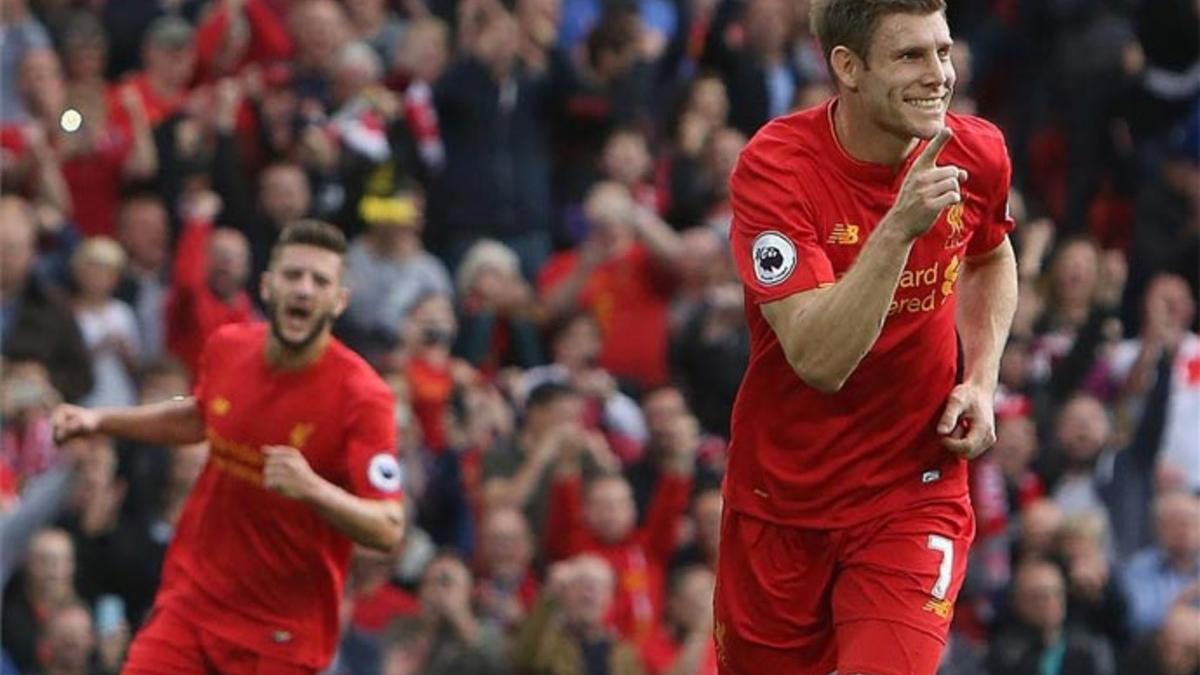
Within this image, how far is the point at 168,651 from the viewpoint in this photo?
9602 mm

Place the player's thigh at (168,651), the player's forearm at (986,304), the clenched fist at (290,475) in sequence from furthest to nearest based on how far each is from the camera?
1. the player's thigh at (168,651)
2. the clenched fist at (290,475)
3. the player's forearm at (986,304)

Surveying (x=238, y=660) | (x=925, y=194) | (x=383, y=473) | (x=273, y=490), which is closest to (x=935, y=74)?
(x=925, y=194)

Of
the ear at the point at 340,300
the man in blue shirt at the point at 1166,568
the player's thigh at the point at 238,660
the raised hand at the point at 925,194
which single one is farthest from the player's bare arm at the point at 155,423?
the man in blue shirt at the point at 1166,568

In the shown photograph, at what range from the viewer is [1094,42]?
1781 cm

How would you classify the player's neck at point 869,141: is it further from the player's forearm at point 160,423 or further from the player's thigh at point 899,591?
the player's forearm at point 160,423

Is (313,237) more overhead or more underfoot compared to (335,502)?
more overhead

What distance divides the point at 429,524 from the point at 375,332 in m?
1.16

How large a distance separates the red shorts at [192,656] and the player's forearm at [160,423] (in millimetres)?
679

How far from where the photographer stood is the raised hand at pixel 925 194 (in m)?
7.04

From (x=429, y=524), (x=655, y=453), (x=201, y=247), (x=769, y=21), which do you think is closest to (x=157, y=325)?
(x=201, y=247)

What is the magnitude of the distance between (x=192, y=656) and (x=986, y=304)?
3074mm

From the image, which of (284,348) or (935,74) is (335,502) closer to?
(284,348)

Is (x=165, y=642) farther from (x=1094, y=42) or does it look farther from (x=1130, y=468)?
(x=1094, y=42)

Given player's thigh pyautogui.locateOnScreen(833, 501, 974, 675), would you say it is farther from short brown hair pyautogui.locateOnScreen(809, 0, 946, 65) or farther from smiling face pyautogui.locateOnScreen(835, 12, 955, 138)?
short brown hair pyautogui.locateOnScreen(809, 0, 946, 65)
